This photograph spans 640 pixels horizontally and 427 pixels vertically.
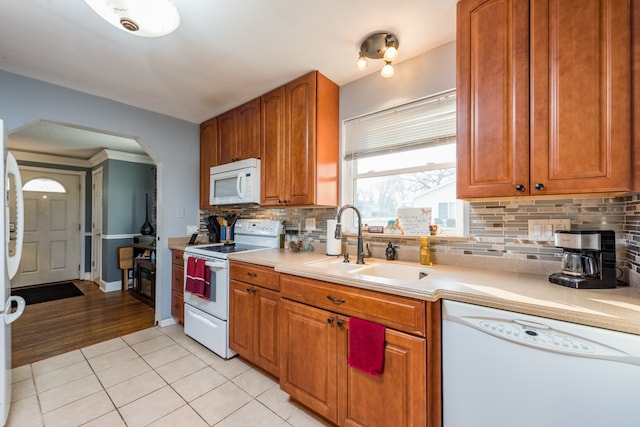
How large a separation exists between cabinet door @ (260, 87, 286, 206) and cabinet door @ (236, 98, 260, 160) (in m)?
0.09

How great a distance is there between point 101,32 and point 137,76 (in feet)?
1.75

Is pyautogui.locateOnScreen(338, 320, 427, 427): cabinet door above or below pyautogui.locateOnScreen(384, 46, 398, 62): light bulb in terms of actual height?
below

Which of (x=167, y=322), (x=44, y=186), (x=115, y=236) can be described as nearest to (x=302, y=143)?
(x=167, y=322)

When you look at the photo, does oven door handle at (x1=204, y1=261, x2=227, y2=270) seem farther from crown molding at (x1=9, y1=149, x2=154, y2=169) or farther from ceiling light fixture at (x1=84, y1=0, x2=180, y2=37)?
crown molding at (x1=9, y1=149, x2=154, y2=169)

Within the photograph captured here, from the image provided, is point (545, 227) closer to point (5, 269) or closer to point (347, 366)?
point (347, 366)

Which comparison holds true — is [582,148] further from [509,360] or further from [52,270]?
[52,270]

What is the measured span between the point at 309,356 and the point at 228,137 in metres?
2.37

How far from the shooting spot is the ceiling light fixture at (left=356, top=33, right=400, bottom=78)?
1.69m

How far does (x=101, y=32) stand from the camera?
1664 mm

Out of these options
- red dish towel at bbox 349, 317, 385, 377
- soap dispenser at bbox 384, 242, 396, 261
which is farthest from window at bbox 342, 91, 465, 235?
red dish towel at bbox 349, 317, 385, 377

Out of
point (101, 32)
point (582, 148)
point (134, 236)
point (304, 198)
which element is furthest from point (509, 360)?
point (134, 236)

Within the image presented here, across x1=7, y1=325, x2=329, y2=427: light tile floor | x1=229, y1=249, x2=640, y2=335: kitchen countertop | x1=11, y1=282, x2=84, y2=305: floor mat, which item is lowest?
x1=7, y1=325, x2=329, y2=427: light tile floor

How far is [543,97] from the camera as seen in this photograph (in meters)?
1.21

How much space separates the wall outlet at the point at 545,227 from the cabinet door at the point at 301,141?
4.73 ft
